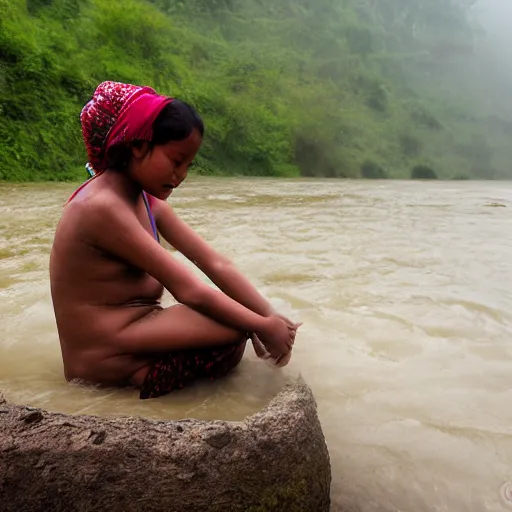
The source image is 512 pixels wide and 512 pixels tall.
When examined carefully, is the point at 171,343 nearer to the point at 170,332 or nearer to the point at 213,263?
the point at 170,332

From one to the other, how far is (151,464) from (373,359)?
1414mm

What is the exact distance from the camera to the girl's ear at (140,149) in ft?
5.76

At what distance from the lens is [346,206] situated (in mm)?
8711

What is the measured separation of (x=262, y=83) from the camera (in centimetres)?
2223

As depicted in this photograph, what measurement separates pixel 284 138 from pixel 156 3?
9404mm

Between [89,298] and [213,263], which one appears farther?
[213,263]

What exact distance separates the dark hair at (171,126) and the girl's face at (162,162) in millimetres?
14

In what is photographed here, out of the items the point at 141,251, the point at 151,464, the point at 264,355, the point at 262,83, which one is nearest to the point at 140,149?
the point at 141,251

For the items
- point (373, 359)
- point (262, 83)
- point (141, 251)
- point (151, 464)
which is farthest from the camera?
point (262, 83)

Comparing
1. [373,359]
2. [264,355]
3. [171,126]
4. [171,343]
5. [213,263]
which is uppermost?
[171,126]

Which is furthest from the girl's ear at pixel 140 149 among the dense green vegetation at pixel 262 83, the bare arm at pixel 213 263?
the dense green vegetation at pixel 262 83

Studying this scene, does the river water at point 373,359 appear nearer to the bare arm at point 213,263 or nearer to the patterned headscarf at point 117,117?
the bare arm at point 213,263

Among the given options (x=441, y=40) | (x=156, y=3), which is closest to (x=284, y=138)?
(x=156, y=3)

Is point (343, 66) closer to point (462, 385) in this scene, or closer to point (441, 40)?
point (441, 40)
